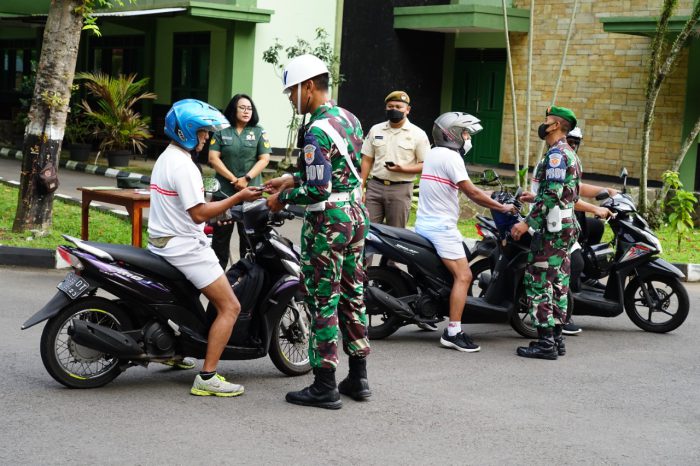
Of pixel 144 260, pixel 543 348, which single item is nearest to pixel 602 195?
pixel 543 348

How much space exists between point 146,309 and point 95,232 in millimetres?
6267

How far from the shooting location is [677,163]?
1489 cm

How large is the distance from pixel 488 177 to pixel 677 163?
7967 millimetres

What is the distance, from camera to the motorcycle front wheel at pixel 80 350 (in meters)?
5.69

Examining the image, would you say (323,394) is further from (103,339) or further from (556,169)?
(556,169)

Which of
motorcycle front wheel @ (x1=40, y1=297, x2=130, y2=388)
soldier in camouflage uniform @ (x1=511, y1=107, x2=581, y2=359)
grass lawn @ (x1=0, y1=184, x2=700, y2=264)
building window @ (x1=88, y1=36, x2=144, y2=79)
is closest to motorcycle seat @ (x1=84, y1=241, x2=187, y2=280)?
motorcycle front wheel @ (x1=40, y1=297, x2=130, y2=388)

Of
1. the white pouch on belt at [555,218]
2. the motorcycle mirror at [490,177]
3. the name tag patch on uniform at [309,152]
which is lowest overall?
the white pouch on belt at [555,218]

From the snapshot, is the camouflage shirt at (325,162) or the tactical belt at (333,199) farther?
the tactical belt at (333,199)

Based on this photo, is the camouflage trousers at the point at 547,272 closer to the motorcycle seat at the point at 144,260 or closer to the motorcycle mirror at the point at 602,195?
the motorcycle mirror at the point at 602,195

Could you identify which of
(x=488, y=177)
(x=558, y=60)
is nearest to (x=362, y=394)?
(x=488, y=177)

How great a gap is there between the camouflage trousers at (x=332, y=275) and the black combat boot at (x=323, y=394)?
2.1 inches

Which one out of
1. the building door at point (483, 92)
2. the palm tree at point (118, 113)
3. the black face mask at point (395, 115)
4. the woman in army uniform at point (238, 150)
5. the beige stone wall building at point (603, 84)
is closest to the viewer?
the woman in army uniform at point (238, 150)

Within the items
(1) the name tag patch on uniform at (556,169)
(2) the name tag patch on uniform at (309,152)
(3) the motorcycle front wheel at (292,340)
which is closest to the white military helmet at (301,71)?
(2) the name tag patch on uniform at (309,152)

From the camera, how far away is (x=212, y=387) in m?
5.89
